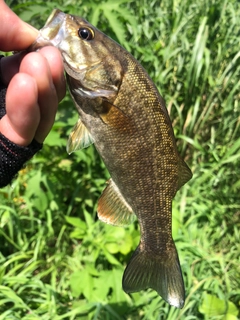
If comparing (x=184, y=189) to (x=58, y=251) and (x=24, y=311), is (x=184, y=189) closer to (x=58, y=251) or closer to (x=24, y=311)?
(x=58, y=251)

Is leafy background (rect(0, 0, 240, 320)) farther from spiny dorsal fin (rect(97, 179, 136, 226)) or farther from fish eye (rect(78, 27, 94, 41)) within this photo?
fish eye (rect(78, 27, 94, 41))

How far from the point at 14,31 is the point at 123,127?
51cm

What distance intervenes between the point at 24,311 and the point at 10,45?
1.47m

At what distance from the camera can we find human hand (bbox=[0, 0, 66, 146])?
1185 mm

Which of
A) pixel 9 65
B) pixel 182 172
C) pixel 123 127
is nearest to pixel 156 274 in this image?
pixel 182 172

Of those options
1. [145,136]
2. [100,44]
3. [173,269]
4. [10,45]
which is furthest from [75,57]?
[173,269]

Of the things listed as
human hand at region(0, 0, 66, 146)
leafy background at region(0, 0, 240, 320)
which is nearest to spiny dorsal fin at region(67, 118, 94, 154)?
human hand at region(0, 0, 66, 146)

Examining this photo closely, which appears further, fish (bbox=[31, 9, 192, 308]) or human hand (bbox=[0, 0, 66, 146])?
fish (bbox=[31, 9, 192, 308])

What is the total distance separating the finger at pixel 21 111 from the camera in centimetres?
117

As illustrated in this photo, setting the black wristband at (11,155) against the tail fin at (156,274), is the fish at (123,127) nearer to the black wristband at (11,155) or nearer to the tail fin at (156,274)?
the tail fin at (156,274)

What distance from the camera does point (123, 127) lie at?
54.2 inches

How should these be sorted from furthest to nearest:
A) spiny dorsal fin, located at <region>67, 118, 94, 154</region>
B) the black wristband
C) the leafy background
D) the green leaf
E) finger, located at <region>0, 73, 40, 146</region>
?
the leafy background → the green leaf → spiny dorsal fin, located at <region>67, 118, 94, 154</region> → the black wristband → finger, located at <region>0, 73, 40, 146</region>

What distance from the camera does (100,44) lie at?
4.46 ft

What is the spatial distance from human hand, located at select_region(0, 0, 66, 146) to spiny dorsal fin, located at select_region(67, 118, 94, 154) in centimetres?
10
